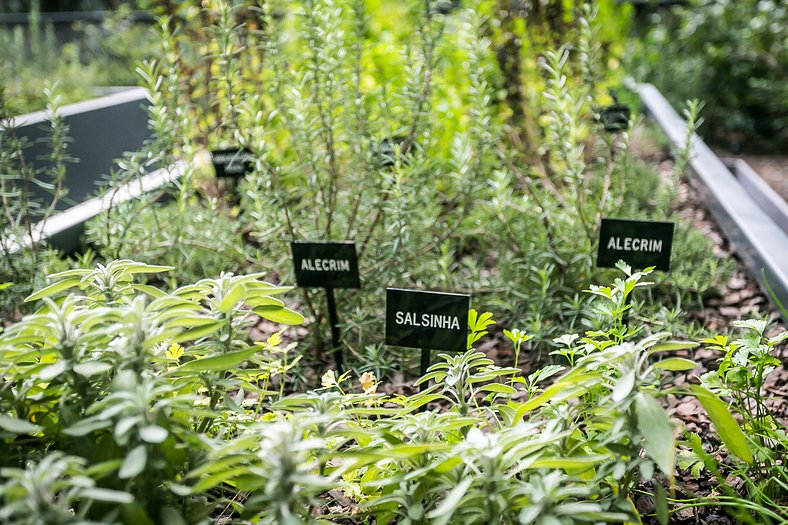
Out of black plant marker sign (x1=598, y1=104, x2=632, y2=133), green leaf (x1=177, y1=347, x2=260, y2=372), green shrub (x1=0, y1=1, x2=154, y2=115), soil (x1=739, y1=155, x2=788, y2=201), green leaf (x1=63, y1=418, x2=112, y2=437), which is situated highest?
green shrub (x1=0, y1=1, x2=154, y2=115)

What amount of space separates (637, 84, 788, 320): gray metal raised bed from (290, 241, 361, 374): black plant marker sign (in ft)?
4.14

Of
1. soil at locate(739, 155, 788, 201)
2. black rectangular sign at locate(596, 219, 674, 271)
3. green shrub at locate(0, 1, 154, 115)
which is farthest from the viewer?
green shrub at locate(0, 1, 154, 115)

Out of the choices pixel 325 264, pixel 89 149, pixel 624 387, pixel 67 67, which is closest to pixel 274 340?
pixel 325 264

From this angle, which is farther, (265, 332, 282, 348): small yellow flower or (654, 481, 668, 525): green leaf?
(265, 332, 282, 348): small yellow flower

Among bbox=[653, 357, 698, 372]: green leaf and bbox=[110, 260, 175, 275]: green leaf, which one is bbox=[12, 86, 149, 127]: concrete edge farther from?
bbox=[653, 357, 698, 372]: green leaf

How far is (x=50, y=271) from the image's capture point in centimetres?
222

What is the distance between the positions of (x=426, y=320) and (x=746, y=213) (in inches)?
77.0

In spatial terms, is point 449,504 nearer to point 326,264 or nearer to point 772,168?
point 326,264

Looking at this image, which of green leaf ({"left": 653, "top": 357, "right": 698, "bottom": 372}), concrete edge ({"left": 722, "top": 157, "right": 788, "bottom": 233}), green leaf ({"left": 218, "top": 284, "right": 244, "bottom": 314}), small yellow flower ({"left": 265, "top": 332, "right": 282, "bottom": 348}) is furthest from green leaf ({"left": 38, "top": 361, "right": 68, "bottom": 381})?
concrete edge ({"left": 722, "top": 157, "right": 788, "bottom": 233})

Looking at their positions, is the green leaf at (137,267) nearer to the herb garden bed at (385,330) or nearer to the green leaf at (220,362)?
the herb garden bed at (385,330)

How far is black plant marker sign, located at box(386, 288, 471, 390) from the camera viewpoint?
158 cm

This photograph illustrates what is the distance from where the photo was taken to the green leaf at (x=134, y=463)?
0.93m

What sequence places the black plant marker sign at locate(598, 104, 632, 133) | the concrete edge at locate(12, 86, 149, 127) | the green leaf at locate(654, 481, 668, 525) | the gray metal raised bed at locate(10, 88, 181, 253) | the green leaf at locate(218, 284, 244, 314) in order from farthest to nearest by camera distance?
the concrete edge at locate(12, 86, 149, 127) → the gray metal raised bed at locate(10, 88, 181, 253) → the black plant marker sign at locate(598, 104, 632, 133) → the green leaf at locate(218, 284, 244, 314) → the green leaf at locate(654, 481, 668, 525)

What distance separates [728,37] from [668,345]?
17.1 ft
